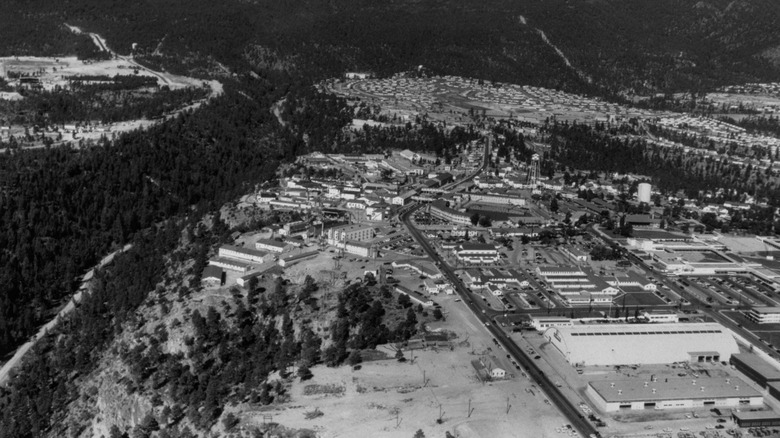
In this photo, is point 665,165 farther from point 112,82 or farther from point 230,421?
point 112,82

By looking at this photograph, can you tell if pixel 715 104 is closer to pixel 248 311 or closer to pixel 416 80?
pixel 416 80

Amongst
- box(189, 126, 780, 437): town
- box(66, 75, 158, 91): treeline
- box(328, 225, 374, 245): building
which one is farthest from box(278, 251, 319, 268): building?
box(66, 75, 158, 91): treeline

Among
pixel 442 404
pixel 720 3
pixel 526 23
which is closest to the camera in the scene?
pixel 442 404

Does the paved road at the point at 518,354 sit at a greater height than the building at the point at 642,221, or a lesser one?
lesser

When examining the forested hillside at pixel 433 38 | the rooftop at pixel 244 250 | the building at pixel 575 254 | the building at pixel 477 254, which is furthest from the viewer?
the forested hillside at pixel 433 38

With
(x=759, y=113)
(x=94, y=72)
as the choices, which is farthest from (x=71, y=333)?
(x=759, y=113)

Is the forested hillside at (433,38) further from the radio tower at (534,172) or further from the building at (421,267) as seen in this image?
the building at (421,267)

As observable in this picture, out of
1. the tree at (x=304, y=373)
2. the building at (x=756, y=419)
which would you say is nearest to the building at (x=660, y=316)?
the building at (x=756, y=419)
